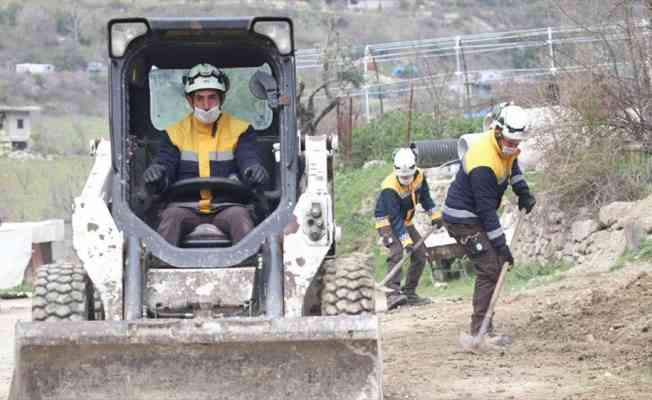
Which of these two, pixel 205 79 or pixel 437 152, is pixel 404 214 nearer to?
pixel 437 152

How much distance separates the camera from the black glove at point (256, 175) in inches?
384

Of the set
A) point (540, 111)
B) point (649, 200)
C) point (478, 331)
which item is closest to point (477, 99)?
point (540, 111)

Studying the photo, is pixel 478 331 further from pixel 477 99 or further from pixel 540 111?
pixel 477 99

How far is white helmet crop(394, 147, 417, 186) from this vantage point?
15.6 m

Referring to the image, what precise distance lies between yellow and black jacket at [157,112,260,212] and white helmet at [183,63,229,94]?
8.7 inches

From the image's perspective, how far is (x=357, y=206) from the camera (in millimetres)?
23672

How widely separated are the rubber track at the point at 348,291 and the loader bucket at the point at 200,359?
51cm

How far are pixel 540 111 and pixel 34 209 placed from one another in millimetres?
19185

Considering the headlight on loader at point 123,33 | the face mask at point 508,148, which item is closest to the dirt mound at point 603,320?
the face mask at point 508,148

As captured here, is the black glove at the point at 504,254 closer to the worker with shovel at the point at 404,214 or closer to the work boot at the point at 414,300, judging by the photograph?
the worker with shovel at the point at 404,214

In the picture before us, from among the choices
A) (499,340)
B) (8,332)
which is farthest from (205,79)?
(8,332)

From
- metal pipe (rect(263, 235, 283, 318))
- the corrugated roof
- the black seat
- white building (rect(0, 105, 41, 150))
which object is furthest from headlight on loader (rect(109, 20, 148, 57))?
the corrugated roof

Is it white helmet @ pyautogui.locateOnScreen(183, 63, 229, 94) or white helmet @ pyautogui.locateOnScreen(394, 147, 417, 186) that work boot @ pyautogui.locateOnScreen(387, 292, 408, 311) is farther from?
white helmet @ pyautogui.locateOnScreen(183, 63, 229, 94)

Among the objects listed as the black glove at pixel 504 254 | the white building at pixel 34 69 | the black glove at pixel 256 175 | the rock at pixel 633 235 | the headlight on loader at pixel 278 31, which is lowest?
the rock at pixel 633 235
